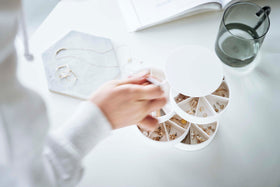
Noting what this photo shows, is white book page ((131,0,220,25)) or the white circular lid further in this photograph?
white book page ((131,0,220,25))

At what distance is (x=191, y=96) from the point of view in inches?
20.6

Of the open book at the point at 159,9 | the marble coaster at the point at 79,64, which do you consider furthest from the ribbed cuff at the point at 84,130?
the open book at the point at 159,9

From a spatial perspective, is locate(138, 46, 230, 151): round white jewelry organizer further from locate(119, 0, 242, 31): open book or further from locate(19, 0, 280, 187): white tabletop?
locate(119, 0, 242, 31): open book

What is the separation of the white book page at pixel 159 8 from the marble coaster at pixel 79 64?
0.43 feet

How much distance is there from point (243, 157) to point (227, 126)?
83mm

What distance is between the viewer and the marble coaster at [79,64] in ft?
2.19

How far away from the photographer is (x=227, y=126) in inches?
24.6

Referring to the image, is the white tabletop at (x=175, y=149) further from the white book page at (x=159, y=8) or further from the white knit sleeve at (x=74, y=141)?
the white knit sleeve at (x=74, y=141)

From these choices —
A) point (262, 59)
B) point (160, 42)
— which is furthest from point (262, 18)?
point (160, 42)

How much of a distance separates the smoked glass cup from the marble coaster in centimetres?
30

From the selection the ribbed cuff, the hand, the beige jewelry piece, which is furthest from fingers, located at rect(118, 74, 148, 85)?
the beige jewelry piece

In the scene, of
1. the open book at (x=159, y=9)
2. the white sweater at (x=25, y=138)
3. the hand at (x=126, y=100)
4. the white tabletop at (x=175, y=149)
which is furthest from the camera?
the open book at (x=159, y=9)

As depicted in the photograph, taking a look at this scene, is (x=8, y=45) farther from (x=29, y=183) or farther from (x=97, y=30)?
(x=97, y=30)

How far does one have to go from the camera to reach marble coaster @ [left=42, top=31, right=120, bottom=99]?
2.19ft
